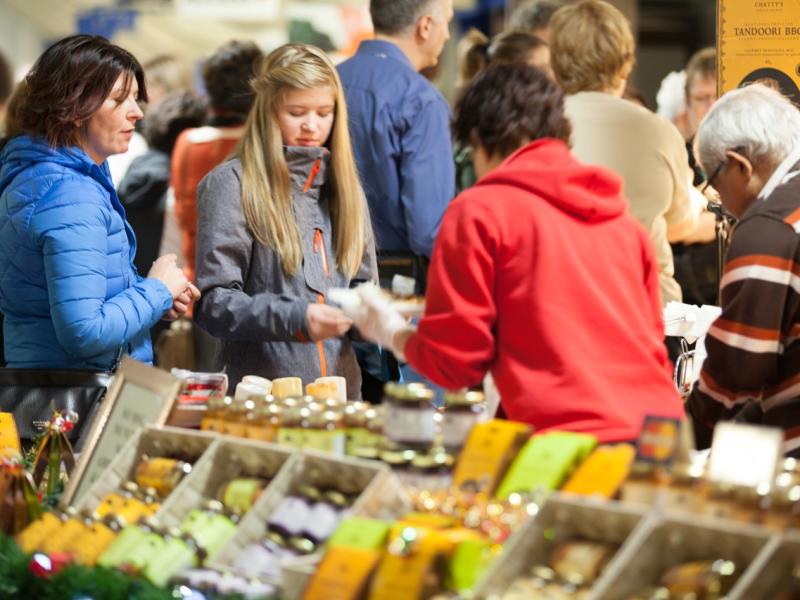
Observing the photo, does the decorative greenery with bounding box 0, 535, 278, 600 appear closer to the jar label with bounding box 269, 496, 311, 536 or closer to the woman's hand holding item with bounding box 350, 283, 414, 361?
the jar label with bounding box 269, 496, 311, 536

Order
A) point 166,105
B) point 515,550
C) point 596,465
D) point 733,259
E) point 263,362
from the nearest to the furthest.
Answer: point 515,550, point 596,465, point 733,259, point 263,362, point 166,105

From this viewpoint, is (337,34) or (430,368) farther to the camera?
(337,34)

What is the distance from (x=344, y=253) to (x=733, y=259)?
1.16 metres

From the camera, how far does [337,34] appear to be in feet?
38.5

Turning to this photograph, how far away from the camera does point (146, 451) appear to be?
2.67m

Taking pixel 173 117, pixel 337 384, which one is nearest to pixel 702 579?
pixel 337 384

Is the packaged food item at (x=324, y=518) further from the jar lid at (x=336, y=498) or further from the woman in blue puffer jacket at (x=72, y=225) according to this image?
the woman in blue puffer jacket at (x=72, y=225)

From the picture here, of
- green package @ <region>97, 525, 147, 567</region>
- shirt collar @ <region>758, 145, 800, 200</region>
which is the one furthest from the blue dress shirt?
green package @ <region>97, 525, 147, 567</region>

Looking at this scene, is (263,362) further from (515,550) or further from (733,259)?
(515,550)

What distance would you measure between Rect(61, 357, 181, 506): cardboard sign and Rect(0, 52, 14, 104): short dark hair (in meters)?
3.74

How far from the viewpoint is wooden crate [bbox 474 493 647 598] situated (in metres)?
2.02

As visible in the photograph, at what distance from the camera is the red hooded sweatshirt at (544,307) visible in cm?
268

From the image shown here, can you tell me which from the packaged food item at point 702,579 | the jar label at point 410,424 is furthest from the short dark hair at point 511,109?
the packaged food item at point 702,579

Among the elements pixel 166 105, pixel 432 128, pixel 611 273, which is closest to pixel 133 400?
pixel 611 273
